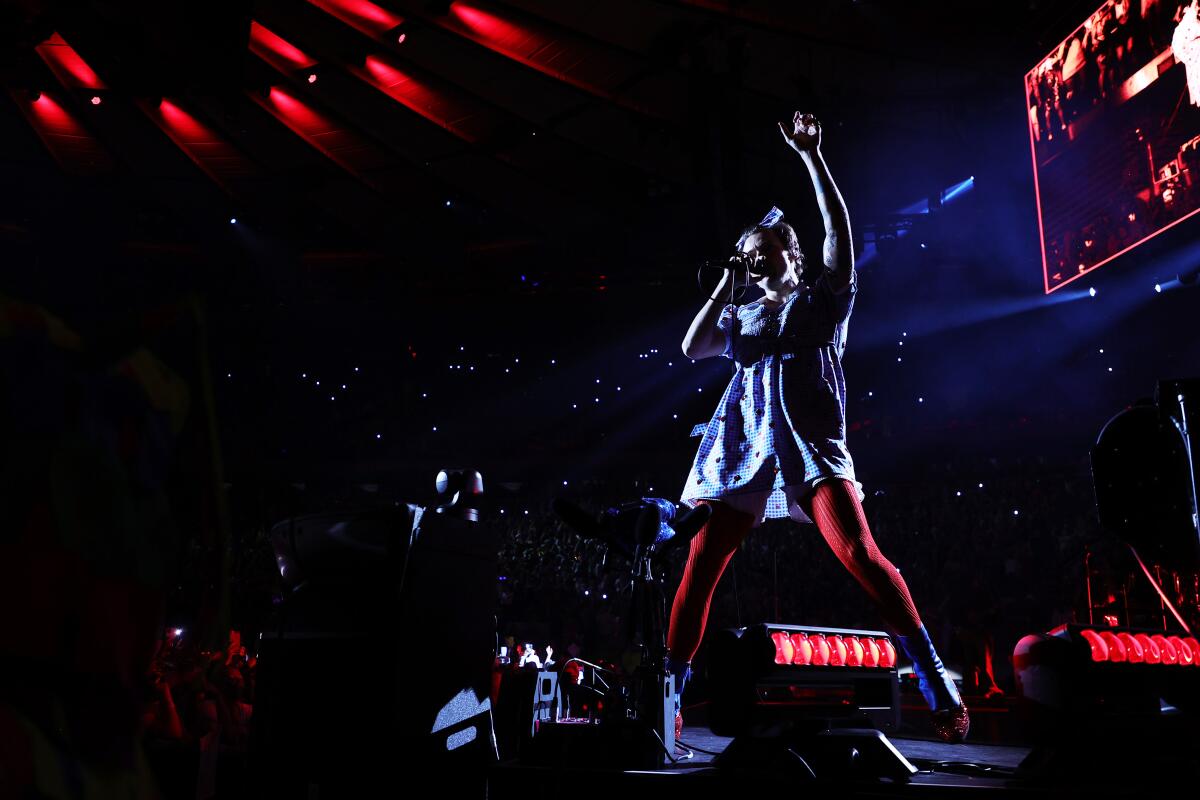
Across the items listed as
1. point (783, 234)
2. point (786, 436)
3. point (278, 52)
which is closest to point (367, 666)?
point (786, 436)

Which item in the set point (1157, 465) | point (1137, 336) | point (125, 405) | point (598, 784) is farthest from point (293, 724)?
point (1137, 336)

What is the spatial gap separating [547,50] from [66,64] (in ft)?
17.1

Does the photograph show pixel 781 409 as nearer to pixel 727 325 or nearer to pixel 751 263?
pixel 727 325

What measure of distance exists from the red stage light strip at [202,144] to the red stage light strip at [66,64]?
642 mm

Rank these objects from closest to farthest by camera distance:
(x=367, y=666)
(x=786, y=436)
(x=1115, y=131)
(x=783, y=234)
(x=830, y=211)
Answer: (x=367, y=666), (x=786, y=436), (x=830, y=211), (x=783, y=234), (x=1115, y=131)


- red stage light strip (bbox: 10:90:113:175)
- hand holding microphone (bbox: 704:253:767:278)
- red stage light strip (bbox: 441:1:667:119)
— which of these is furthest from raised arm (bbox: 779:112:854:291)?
red stage light strip (bbox: 10:90:113:175)

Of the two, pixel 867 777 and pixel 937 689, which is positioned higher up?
pixel 937 689

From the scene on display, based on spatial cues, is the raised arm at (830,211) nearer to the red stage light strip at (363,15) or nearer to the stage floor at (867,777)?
the stage floor at (867,777)

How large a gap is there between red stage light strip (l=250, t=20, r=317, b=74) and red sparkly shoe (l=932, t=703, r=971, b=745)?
8.65 m

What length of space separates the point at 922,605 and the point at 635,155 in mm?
6228

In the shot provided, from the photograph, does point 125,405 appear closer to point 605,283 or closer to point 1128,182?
point 1128,182

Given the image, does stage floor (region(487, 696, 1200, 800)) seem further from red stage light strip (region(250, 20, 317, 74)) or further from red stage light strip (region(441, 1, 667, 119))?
red stage light strip (region(250, 20, 317, 74))

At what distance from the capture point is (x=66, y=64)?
9.54 meters

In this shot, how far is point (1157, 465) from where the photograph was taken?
1.62 meters
